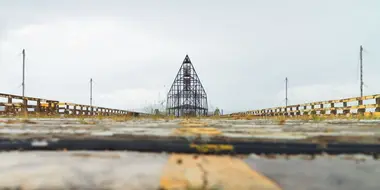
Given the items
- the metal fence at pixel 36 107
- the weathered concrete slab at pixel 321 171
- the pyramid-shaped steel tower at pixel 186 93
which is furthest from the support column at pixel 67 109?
the pyramid-shaped steel tower at pixel 186 93

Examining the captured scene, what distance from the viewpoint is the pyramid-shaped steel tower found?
57.0m

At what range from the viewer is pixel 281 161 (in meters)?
1.97

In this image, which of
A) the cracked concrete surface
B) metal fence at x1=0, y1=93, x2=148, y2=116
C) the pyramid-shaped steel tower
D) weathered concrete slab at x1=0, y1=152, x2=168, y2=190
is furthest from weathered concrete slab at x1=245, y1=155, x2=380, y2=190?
the pyramid-shaped steel tower

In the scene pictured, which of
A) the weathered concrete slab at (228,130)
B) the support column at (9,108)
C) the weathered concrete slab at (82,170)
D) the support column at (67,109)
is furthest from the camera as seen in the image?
the support column at (67,109)

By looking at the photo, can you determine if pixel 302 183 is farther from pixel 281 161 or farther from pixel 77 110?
pixel 77 110

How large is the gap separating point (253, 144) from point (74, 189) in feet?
5.11

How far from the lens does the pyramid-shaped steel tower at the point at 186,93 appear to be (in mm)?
57031

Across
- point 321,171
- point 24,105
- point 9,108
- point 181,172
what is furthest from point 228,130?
point 9,108

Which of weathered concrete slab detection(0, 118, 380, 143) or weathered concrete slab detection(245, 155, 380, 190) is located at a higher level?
weathered concrete slab detection(0, 118, 380, 143)

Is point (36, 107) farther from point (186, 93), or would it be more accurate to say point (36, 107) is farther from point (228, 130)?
point (186, 93)

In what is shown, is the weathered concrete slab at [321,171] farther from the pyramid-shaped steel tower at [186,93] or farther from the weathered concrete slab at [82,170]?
the pyramid-shaped steel tower at [186,93]

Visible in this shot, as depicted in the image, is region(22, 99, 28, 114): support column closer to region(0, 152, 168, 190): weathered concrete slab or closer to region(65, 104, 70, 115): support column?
region(65, 104, 70, 115): support column

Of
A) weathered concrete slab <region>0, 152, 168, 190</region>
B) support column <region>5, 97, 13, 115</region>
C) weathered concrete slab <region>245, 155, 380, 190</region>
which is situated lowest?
weathered concrete slab <region>245, 155, 380, 190</region>

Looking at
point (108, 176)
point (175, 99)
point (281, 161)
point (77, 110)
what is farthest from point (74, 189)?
point (175, 99)
